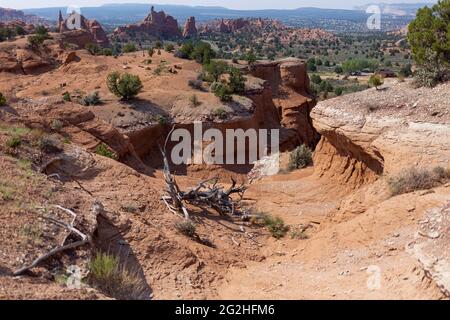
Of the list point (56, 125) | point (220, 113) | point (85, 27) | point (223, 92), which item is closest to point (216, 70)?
point (223, 92)

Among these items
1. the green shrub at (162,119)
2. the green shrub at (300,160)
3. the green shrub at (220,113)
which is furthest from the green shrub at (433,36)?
the green shrub at (162,119)

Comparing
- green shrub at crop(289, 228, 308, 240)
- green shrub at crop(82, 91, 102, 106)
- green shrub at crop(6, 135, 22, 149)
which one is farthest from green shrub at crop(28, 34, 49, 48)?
green shrub at crop(289, 228, 308, 240)

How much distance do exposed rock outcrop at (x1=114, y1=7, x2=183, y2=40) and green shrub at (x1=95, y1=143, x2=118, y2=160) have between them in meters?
89.8

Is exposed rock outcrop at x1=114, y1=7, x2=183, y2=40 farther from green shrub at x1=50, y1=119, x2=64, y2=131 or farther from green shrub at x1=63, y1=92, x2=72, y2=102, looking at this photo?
green shrub at x1=50, y1=119, x2=64, y2=131

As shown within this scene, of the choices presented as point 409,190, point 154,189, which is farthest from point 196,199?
point 409,190

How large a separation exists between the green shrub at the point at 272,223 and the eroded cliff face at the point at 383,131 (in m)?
3.34

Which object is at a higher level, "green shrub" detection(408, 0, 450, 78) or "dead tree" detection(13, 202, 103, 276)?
"green shrub" detection(408, 0, 450, 78)

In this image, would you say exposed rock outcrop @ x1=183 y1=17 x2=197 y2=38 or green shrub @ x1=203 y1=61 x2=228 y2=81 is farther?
exposed rock outcrop @ x1=183 y1=17 x2=197 y2=38

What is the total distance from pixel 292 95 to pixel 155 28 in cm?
7792

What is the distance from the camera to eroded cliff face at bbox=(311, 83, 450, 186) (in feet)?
39.5

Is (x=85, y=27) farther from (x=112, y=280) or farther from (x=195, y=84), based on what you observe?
(x=112, y=280)

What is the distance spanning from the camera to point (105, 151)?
52.1 feet

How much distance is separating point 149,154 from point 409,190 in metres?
16.2
